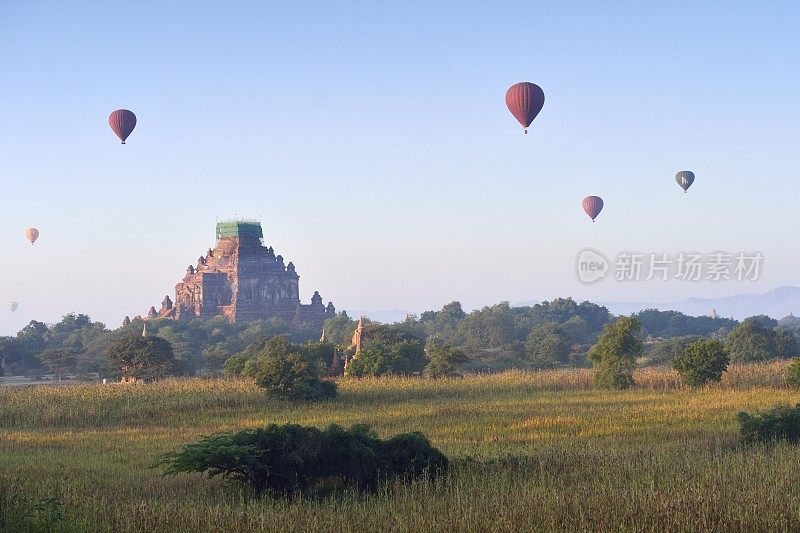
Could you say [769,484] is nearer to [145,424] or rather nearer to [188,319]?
[145,424]

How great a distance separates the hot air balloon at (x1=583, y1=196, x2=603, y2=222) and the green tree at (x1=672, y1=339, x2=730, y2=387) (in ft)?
94.8

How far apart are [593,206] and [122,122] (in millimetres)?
31626

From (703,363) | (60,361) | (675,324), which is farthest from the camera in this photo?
(675,324)

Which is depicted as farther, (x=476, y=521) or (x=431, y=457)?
(x=431, y=457)

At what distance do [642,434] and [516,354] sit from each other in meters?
56.5

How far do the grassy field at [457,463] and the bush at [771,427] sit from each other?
43cm

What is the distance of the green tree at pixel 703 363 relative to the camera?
39.1 m

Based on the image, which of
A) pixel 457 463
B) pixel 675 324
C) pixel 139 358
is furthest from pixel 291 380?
pixel 675 324

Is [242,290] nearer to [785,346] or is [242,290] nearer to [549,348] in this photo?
[549,348]

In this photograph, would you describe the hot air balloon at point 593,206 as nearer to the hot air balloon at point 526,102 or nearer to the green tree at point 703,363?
the hot air balloon at point 526,102

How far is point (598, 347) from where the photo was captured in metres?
41.9

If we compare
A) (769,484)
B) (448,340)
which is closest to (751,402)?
(769,484)

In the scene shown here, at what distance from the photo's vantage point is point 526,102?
48.4m

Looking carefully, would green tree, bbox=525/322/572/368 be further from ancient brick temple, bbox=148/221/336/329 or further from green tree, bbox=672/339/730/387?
ancient brick temple, bbox=148/221/336/329
